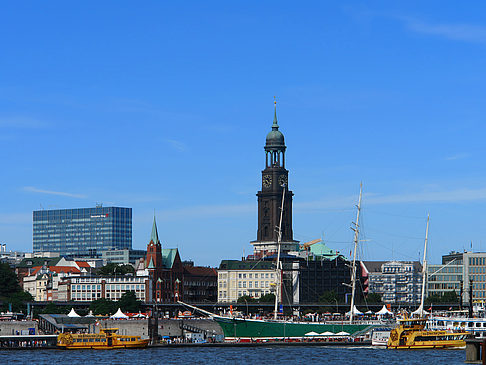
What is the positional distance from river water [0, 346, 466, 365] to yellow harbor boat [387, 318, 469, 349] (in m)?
2.30

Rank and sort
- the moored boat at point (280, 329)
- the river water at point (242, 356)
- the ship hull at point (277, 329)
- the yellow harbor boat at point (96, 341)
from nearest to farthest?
the river water at point (242, 356)
the yellow harbor boat at point (96, 341)
the moored boat at point (280, 329)
the ship hull at point (277, 329)

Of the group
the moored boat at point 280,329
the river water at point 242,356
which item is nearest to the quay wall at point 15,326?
the river water at point 242,356

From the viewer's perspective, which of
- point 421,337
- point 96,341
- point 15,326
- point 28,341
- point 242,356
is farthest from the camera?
point 15,326

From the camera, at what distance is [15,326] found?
19588 centimetres

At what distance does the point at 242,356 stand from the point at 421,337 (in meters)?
26.0

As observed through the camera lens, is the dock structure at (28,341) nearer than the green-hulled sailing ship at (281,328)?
Yes

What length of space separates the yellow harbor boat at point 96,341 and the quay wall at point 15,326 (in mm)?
29770

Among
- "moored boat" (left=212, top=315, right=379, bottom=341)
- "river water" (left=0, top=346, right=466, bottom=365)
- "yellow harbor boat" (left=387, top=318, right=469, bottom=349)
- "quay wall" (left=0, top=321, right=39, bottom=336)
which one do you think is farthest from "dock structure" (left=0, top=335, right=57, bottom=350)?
"yellow harbor boat" (left=387, top=318, right=469, bottom=349)

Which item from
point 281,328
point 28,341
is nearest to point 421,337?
point 281,328

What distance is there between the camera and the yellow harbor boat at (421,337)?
14950cm

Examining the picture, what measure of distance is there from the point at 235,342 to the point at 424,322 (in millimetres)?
34360

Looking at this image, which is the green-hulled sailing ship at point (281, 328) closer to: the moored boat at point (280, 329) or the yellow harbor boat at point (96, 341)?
the moored boat at point (280, 329)

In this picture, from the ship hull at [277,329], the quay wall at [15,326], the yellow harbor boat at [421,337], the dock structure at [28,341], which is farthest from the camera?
the quay wall at [15,326]

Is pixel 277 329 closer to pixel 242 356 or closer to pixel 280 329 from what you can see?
pixel 280 329
